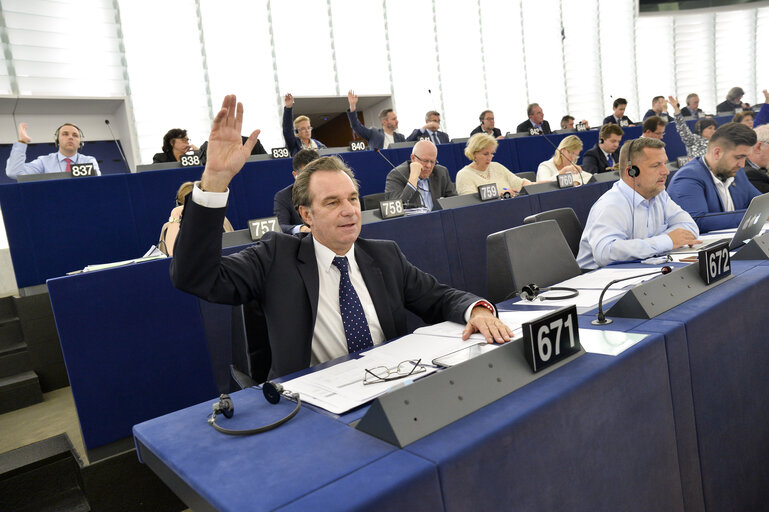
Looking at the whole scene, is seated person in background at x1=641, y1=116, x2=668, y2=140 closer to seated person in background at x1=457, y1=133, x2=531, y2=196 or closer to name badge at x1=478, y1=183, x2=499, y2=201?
seated person in background at x1=457, y1=133, x2=531, y2=196

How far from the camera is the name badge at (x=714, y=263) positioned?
4.20ft

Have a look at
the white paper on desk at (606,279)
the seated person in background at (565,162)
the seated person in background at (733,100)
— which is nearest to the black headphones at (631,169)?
the white paper on desk at (606,279)

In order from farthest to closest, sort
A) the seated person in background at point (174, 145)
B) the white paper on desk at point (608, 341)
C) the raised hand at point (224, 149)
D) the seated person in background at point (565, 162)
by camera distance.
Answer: the seated person in background at point (565, 162) → the seated person in background at point (174, 145) → the raised hand at point (224, 149) → the white paper on desk at point (608, 341)

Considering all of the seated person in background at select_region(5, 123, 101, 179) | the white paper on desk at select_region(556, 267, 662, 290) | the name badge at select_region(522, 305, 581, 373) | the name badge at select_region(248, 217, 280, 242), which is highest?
the seated person in background at select_region(5, 123, 101, 179)

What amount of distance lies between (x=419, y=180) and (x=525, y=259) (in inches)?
90.5

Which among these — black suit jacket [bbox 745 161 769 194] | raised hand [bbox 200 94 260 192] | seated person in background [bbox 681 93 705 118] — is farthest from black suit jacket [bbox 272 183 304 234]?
seated person in background [bbox 681 93 705 118]

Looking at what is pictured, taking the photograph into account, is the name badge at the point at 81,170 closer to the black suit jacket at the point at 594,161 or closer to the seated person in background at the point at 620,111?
the black suit jacket at the point at 594,161

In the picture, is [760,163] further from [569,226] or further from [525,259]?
[525,259]

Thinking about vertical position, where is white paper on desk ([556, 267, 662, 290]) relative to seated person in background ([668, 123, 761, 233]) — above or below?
below

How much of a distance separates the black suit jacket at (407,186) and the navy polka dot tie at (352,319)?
189 centimetres

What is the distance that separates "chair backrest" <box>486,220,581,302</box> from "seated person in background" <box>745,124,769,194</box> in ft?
6.62

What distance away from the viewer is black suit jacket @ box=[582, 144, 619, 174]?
4.98 m

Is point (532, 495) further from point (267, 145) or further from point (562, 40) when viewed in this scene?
point (562, 40)

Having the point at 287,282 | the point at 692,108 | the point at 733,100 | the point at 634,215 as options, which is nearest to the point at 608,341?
the point at 287,282
